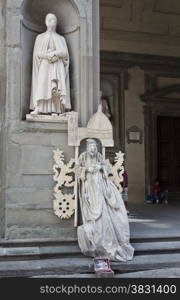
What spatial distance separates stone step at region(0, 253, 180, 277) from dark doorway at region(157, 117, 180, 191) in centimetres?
800

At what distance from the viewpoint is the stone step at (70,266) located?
4.74 m

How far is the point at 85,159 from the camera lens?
541 centimetres

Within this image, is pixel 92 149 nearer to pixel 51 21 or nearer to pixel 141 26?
pixel 51 21

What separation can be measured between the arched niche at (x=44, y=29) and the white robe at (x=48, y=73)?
139mm

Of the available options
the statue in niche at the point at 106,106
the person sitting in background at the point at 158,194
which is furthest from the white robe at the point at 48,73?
the person sitting in background at the point at 158,194

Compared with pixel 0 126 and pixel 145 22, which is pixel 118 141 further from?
pixel 0 126

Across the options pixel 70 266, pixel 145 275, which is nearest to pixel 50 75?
pixel 70 266

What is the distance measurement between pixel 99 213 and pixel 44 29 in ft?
9.80

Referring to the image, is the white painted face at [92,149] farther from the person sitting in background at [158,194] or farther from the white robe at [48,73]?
the person sitting in background at [158,194]

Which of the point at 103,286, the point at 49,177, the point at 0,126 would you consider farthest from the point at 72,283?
the point at 0,126

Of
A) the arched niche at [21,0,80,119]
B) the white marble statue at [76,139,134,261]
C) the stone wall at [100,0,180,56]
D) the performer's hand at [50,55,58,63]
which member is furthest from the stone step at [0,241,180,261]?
the stone wall at [100,0,180,56]

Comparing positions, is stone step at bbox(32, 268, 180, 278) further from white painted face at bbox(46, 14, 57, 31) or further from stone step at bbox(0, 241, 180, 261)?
white painted face at bbox(46, 14, 57, 31)

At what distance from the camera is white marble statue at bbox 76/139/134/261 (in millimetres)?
4992

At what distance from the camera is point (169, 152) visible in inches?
520
